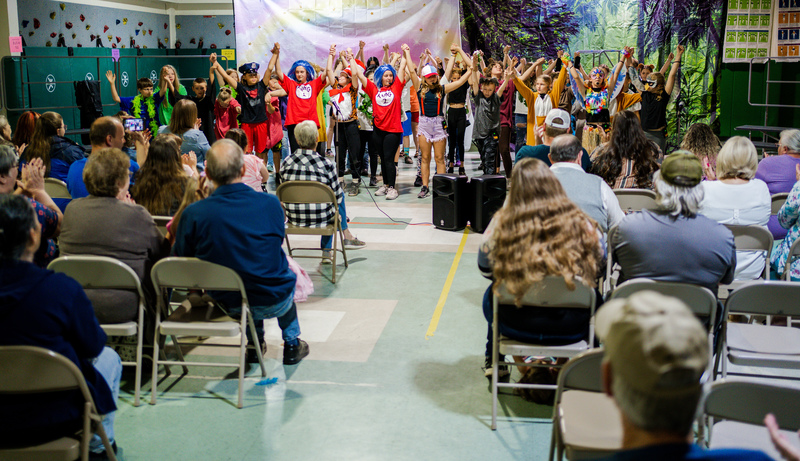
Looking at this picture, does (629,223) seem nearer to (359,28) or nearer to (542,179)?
(542,179)

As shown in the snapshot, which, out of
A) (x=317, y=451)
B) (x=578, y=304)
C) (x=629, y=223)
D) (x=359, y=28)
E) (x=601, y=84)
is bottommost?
(x=317, y=451)

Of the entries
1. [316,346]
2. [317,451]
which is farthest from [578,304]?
[316,346]

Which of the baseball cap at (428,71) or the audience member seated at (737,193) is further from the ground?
the baseball cap at (428,71)

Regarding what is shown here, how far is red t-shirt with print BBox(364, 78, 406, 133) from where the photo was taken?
870 centimetres

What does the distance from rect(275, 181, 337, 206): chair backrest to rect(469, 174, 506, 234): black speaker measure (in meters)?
2.08

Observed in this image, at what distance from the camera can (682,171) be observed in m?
3.14

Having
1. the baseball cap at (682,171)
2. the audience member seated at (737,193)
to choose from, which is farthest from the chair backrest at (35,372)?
the audience member seated at (737,193)

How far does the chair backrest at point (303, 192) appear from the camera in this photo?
17.8ft

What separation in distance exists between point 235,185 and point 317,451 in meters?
1.48

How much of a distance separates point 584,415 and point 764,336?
1450 millimetres

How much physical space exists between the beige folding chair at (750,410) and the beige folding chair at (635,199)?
2931mm

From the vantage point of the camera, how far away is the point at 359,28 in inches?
462

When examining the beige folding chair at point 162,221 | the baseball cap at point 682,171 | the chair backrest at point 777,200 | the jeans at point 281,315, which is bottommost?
the jeans at point 281,315

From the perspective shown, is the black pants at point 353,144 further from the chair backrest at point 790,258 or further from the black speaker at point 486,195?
the chair backrest at point 790,258
